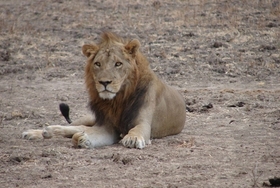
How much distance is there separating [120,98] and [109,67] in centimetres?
28

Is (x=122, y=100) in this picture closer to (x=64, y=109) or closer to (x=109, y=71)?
(x=109, y=71)

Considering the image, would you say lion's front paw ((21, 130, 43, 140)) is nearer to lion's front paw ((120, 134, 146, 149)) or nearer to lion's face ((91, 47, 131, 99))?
lion's face ((91, 47, 131, 99))

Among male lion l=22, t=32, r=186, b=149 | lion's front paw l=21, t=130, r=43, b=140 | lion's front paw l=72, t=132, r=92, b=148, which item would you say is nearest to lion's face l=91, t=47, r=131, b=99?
male lion l=22, t=32, r=186, b=149

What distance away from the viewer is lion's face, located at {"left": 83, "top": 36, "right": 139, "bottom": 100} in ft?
19.2

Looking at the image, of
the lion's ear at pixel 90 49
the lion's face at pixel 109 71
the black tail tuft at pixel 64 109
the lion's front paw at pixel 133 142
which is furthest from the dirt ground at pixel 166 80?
the lion's ear at pixel 90 49

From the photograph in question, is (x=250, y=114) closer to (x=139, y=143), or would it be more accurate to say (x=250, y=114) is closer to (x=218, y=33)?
(x=139, y=143)

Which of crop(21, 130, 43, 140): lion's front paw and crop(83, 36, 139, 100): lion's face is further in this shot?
crop(21, 130, 43, 140): lion's front paw

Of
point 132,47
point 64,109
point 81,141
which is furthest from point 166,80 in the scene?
point 81,141

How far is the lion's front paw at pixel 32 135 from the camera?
6145 millimetres

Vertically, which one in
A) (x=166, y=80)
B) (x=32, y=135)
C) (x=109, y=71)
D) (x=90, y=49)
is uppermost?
(x=90, y=49)

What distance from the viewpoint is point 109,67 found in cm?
592

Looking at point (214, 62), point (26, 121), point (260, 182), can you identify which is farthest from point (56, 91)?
point (260, 182)

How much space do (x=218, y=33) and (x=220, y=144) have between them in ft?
19.8

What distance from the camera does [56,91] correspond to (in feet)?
29.0
